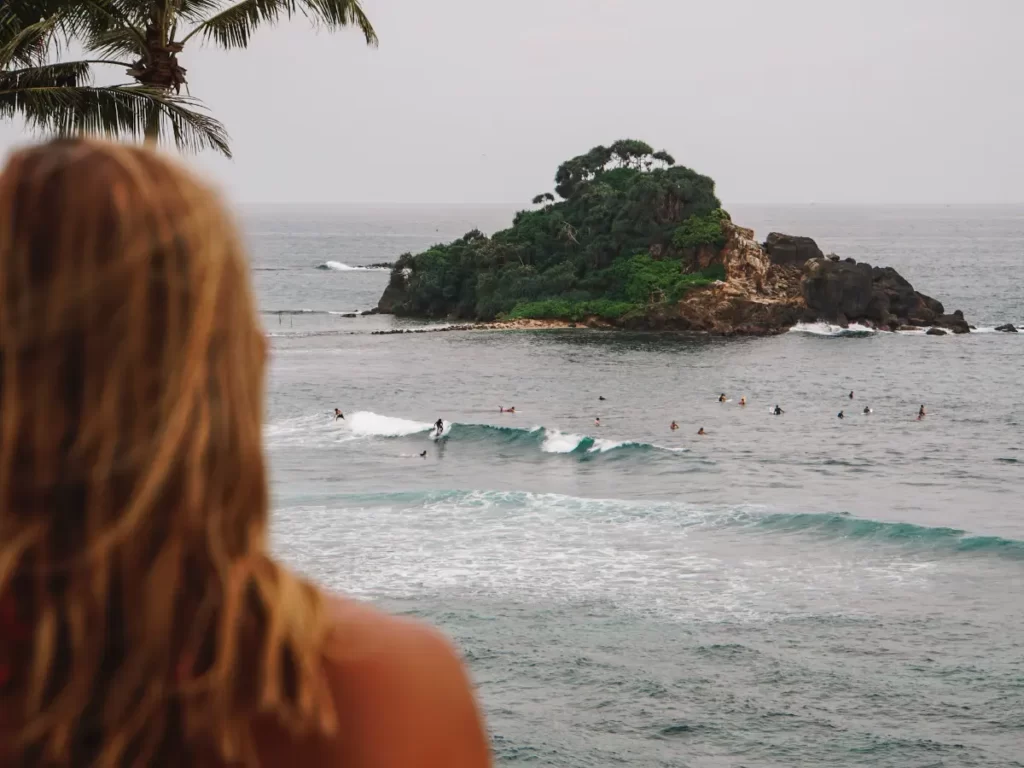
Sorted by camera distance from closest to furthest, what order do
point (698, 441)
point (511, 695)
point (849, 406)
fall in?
point (511, 695), point (698, 441), point (849, 406)

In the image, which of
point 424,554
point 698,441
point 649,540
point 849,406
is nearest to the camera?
point 424,554

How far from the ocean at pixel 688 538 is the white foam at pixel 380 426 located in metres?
0.19

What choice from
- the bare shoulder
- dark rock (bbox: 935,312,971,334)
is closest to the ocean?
the bare shoulder

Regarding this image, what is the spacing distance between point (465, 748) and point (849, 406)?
2342 inches

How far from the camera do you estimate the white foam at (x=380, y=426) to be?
166 ft

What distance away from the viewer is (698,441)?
164 ft

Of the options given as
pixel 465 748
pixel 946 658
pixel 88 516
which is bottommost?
pixel 946 658

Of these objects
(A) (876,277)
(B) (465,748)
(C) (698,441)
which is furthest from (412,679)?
(A) (876,277)

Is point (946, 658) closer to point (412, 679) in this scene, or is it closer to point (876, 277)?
point (412, 679)

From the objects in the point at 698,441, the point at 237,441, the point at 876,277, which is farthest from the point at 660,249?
the point at 237,441

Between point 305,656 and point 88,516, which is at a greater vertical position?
point 88,516

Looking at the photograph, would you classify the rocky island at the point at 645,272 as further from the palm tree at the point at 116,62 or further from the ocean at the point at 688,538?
the palm tree at the point at 116,62

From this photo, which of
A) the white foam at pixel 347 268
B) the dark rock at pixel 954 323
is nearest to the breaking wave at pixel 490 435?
the dark rock at pixel 954 323

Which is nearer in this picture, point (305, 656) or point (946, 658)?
point (305, 656)
